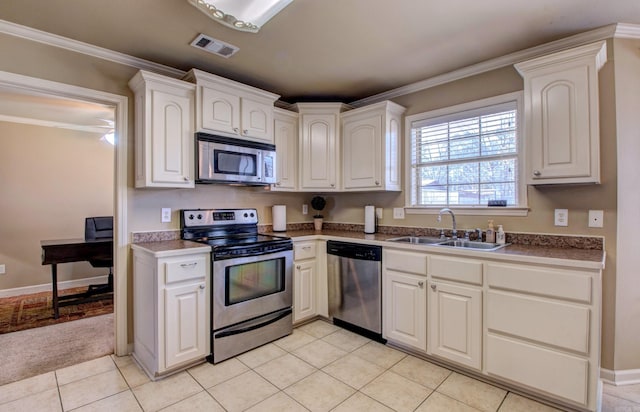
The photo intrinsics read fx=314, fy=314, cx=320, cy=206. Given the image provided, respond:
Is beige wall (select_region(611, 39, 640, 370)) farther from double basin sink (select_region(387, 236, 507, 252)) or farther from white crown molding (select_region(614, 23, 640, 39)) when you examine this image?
double basin sink (select_region(387, 236, 507, 252))

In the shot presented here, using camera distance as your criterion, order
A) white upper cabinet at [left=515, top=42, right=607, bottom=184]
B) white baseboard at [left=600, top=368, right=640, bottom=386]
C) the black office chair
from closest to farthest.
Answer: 1. white upper cabinet at [left=515, top=42, right=607, bottom=184]
2. white baseboard at [left=600, top=368, right=640, bottom=386]
3. the black office chair

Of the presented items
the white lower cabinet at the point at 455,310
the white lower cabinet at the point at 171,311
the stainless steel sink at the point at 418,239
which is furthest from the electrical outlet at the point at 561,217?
the white lower cabinet at the point at 171,311

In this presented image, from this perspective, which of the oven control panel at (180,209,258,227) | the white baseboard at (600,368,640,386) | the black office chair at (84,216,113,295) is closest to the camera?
the white baseboard at (600,368,640,386)

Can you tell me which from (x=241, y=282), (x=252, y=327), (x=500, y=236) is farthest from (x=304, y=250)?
(x=500, y=236)

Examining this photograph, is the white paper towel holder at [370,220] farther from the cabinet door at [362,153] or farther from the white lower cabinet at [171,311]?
the white lower cabinet at [171,311]

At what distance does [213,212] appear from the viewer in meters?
3.10

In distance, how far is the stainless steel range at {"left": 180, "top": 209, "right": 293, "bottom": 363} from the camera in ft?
8.10

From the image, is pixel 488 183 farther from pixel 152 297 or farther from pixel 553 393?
pixel 152 297

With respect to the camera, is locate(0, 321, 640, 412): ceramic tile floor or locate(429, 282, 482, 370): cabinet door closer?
locate(0, 321, 640, 412): ceramic tile floor

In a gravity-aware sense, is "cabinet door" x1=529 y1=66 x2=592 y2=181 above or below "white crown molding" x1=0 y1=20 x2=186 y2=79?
below

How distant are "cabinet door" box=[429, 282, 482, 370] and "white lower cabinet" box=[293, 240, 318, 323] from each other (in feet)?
4.05

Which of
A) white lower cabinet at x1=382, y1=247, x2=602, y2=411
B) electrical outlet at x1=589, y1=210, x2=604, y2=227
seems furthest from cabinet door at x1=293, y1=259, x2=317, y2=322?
electrical outlet at x1=589, y1=210, x2=604, y2=227

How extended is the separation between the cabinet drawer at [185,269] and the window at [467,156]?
2.09 meters

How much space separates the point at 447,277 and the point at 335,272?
3.69 feet
